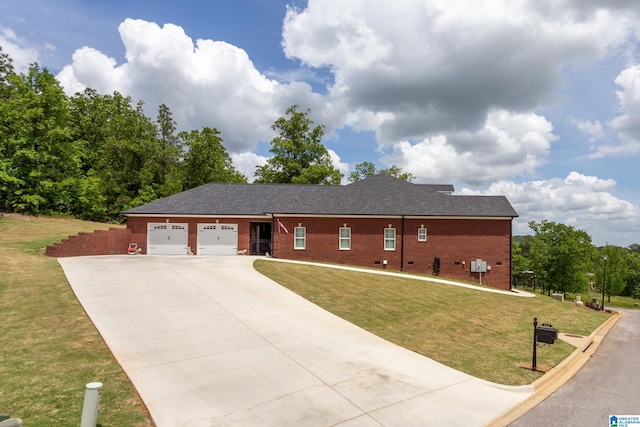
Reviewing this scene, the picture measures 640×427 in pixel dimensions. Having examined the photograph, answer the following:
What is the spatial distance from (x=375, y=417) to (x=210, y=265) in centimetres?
1648

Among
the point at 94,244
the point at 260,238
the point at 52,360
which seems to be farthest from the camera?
the point at 260,238

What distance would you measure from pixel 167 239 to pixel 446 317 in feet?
70.8

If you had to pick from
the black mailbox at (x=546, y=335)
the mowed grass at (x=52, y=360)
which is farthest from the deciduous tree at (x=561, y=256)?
the mowed grass at (x=52, y=360)

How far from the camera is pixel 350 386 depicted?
7.58 metres

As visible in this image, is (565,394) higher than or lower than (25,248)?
lower

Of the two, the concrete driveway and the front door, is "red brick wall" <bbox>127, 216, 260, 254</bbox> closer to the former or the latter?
the front door

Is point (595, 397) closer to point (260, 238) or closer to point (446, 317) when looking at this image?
point (446, 317)

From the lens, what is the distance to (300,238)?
27.7 m

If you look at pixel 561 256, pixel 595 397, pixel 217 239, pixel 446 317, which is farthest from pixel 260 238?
pixel 561 256

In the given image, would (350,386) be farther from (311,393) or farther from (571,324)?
(571,324)

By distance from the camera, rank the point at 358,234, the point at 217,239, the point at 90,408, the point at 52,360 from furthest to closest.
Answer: the point at 217,239 < the point at 358,234 < the point at 52,360 < the point at 90,408

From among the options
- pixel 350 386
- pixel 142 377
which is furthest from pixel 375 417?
pixel 142 377

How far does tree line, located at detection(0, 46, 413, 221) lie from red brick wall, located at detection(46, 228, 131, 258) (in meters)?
16.8

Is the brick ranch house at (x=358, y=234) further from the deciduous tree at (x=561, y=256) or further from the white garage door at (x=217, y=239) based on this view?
the deciduous tree at (x=561, y=256)
